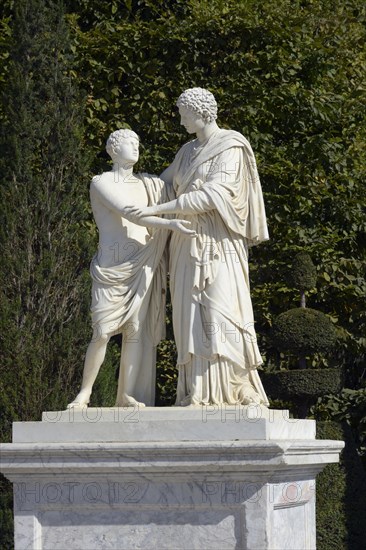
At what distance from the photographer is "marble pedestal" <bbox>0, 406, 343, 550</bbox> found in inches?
310

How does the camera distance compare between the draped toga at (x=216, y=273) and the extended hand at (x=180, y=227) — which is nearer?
the draped toga at (x=216, y=273)

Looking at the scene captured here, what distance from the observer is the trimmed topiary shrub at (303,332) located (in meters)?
13.7

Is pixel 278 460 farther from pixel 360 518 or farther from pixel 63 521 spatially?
pixel 360 518

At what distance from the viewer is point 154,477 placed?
26.3 feet

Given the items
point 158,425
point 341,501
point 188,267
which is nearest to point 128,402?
point 158,425

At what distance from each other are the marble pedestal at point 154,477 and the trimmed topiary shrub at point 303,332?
536cm

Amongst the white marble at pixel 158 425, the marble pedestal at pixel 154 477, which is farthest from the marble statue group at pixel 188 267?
the marble pedestal at pixel 154 477

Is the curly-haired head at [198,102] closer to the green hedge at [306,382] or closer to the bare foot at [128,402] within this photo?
the bare foot at [128,402]

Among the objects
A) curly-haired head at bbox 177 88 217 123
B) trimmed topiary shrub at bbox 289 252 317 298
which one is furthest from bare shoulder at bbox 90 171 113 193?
trimmed topiary shrub at bbox 289 252 317 298

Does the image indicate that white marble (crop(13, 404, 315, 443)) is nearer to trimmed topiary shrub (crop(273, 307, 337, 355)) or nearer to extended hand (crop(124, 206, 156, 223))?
extended hand (crop(124, 206, 156, 223))

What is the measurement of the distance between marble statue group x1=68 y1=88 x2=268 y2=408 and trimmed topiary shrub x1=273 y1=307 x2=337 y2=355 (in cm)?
492

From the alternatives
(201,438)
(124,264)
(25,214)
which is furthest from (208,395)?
(25,214)

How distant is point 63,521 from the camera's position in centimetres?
817

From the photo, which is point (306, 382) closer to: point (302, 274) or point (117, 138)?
point (302, 274)
